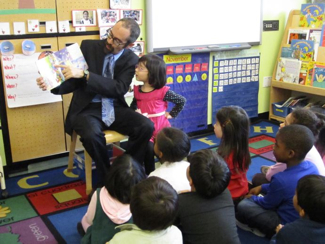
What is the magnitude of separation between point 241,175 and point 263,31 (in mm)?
2312

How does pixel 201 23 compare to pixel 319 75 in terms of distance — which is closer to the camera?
pixel 201 23

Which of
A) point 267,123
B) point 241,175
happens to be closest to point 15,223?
point 241,175

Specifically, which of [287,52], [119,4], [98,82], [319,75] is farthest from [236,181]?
[287,52]

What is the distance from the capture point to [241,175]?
2135 millimetres

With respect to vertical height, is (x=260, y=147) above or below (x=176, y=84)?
below

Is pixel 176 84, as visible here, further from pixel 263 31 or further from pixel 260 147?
pixel 263 31

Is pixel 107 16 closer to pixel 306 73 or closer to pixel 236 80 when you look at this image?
pixel 236 80

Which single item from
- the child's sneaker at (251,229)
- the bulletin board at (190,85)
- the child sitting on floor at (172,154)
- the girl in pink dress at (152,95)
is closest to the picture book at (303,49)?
the bulletin board at (190,85)

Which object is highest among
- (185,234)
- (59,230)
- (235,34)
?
(235,34)

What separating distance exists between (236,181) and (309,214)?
704 millimetres

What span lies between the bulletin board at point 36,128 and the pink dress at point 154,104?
2.22 feet

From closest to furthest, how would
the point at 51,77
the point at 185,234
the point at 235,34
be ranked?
the point at 185,234
the point at 51,77
the point at 235,34

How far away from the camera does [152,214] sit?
4.10 feet

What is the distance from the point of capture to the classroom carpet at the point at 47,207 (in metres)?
2.09
